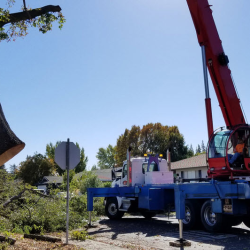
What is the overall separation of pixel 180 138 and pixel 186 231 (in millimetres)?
43878

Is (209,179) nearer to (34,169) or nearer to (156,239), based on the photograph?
(156,239)

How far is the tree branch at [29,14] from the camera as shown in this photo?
6.81 metres

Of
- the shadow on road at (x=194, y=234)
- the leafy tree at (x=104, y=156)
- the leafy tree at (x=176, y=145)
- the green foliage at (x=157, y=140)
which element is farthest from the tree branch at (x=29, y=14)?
the leafy tree at (x=104, y=156)

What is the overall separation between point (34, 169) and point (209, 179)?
4455 centimetres

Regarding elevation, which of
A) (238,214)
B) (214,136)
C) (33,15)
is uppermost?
(33,15)

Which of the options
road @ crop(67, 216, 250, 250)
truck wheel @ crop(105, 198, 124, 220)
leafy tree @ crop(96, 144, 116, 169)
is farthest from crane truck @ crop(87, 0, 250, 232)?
leafy tree @ crop(96, 144, 116, 169)

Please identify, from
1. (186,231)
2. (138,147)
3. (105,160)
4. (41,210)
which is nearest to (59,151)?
(41,210)

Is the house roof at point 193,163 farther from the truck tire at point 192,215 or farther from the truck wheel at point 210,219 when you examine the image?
the truck wheel at point 210,219

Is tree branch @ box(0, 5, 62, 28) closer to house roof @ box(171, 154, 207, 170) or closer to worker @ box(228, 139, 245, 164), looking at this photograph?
worker @ box(228, 139, 245, 164)

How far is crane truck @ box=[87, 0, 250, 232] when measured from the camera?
1087cm

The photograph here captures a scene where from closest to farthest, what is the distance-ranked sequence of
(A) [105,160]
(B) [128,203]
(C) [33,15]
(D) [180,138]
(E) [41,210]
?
1. (C) [33,15]
2. (E) [41,210]
3. (B) [128,203]
4. (D) [180,138]
5. (A) [105,160]

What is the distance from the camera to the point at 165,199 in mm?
14492

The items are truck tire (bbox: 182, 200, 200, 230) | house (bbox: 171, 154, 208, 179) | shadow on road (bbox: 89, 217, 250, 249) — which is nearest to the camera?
shadow on road (bbox: 89, 217, 250, 249)

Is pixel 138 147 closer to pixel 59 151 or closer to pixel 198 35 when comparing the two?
pixel 198 35
